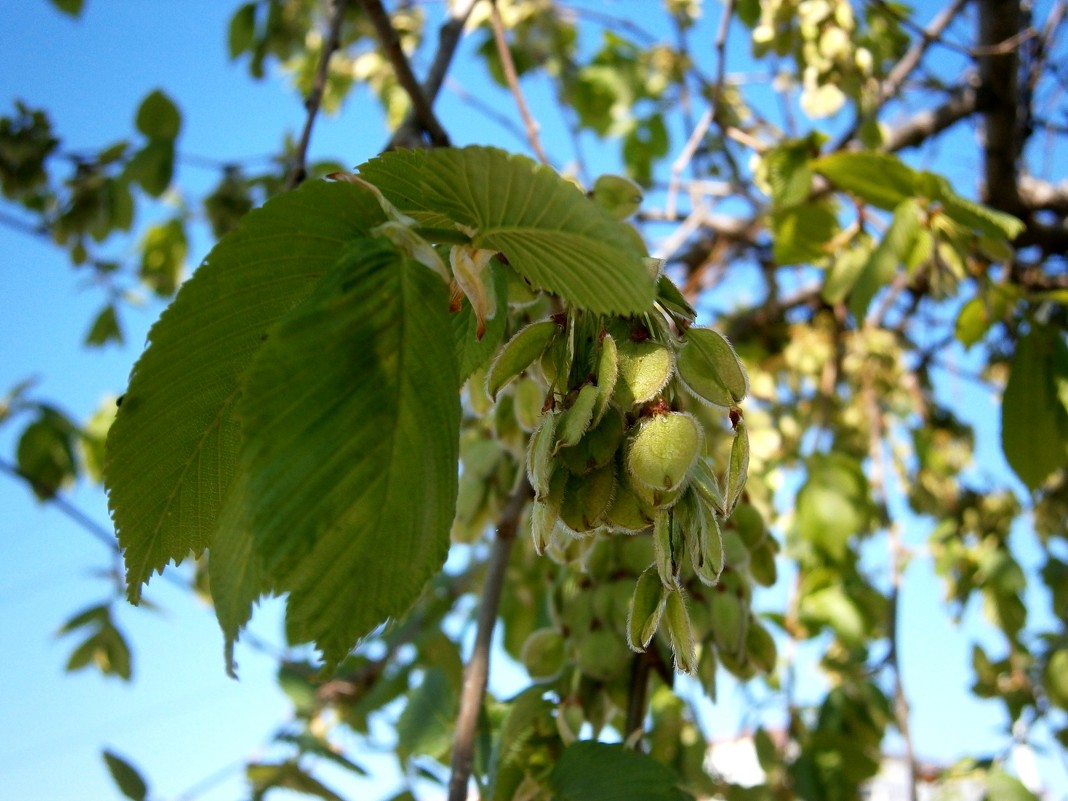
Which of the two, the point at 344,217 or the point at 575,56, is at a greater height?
the point at 575,56

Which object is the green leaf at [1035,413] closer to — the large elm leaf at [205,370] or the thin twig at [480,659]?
the thin twig at [480,659]

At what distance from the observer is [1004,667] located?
2.60 meters

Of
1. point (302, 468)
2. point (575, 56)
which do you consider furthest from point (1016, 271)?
point (302, 468)

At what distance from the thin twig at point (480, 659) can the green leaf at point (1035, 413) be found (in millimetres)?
805

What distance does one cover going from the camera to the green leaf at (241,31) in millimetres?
2562

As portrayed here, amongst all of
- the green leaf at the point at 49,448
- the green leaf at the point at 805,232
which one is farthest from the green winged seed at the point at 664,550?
the green leaf at the point at 49,448

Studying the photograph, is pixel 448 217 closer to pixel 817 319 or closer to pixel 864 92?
pixel 864 92

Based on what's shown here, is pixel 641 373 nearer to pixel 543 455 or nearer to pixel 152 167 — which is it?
pixel 543 455

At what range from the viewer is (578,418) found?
0.59 meters

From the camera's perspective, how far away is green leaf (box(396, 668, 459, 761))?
4.40 ft

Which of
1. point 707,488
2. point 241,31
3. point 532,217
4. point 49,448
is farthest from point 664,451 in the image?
point 49,448

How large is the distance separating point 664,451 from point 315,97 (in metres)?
0.99

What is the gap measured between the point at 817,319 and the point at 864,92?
3.47 feet

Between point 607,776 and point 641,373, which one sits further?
point 607,776
